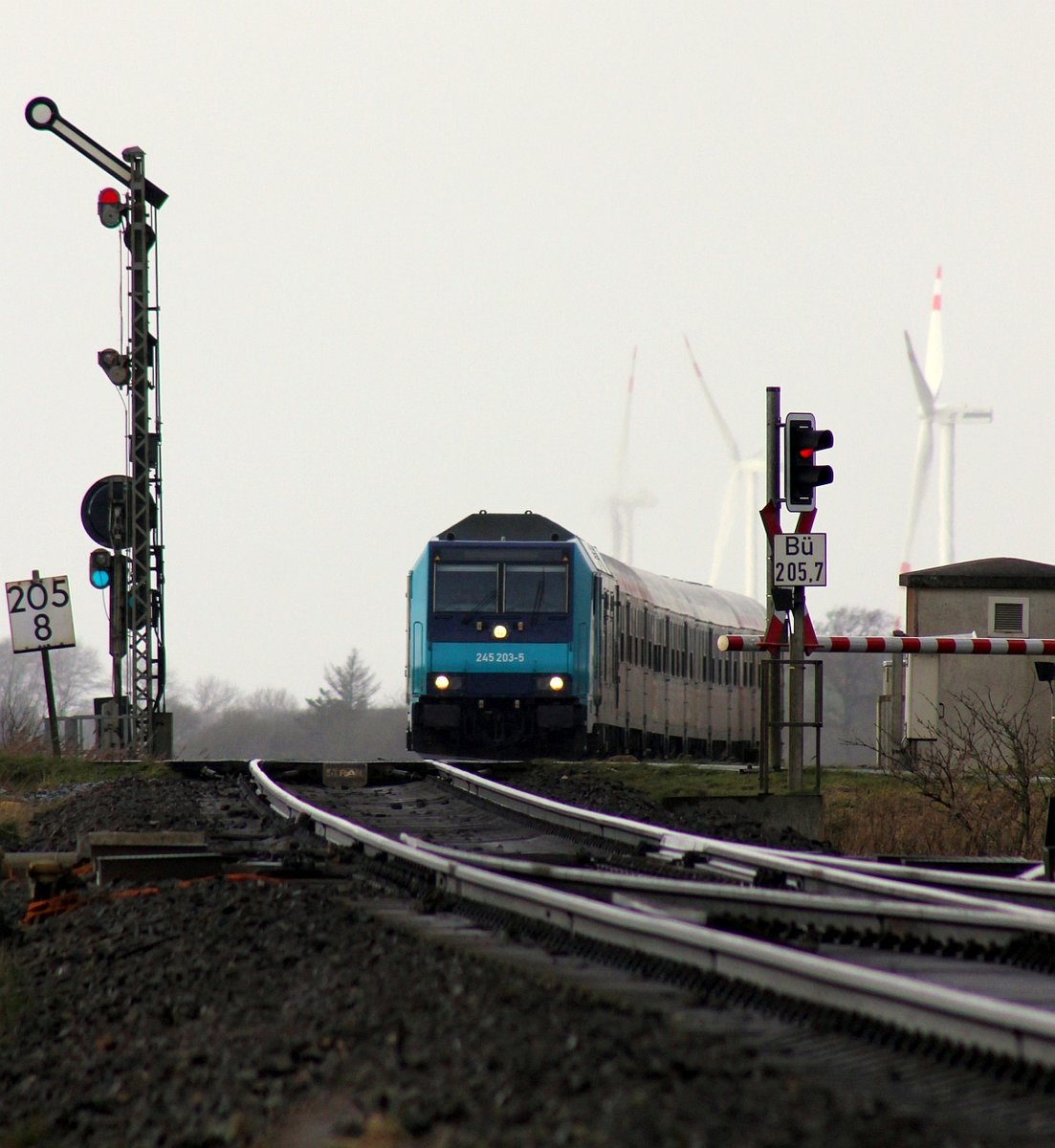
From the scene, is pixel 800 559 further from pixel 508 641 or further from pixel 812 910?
pixel 508 641

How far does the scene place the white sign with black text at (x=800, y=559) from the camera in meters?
14.0

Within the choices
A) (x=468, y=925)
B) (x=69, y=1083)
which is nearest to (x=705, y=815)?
(x=468, y=925)

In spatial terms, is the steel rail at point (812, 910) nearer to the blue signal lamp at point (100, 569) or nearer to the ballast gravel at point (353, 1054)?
the ballast gravel at point (353, 1054)

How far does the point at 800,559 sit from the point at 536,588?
834 centimetres

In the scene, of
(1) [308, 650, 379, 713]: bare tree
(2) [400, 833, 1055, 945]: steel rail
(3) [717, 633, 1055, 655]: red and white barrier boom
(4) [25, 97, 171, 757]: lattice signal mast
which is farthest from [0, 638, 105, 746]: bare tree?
(2) [400, 833, 1055, 945]: steel rail

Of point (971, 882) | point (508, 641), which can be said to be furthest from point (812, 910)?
point (508, 641)

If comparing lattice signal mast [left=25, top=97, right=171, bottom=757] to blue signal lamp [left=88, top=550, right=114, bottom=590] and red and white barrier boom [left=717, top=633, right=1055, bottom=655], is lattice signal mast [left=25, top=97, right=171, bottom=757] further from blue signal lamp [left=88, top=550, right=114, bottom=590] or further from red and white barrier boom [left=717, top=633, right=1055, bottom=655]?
red and white barrier boom [left=717, top=633, right=1055, bottom=655]

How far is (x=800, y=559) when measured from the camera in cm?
1404

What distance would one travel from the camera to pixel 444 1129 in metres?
3.59

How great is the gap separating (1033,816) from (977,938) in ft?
23.2

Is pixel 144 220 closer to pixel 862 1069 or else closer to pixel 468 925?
pixel 468 925

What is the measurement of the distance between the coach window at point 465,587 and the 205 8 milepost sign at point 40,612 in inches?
176

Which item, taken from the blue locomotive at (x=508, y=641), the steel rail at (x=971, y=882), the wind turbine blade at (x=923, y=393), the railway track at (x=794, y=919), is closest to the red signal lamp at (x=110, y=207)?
the blue locomotive at (x=508, y=641)

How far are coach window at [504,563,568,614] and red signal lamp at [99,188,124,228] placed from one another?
22.8ft
